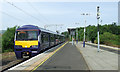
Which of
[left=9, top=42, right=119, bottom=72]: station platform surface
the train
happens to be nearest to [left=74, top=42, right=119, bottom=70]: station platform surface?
[left=9, top=42, right=119, bottom=72]: station platform surface

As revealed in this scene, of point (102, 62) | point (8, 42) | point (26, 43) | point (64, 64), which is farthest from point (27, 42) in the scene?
point (8, 42)

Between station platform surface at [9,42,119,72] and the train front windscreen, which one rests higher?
the train front windscreen

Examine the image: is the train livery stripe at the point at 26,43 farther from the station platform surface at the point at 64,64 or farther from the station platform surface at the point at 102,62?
the station platform surface at the point at 102,62

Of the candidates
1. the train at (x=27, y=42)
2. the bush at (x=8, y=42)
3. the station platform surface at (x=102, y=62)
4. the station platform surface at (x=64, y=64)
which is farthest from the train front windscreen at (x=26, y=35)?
the bush at (x=8, y=42)

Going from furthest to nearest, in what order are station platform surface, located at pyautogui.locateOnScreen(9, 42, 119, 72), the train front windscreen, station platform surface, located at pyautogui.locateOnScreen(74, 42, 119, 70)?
the train front windscreen, station platform surface, located at pyautogui.locateOnScreen(74, 42, 119, 70), station platform surface, located at pyautogui.locateOnScreen(9, 42, 119, 72)

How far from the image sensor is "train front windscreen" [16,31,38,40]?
1579cm

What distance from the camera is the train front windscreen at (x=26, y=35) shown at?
15.8 metres

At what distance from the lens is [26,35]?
52.3 feet

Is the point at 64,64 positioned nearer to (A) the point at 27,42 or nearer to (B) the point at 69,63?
(B) the point at 69,63

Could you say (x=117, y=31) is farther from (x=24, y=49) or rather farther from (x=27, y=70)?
(x=27, y=70)

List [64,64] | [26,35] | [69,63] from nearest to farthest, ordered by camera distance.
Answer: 1. [64,64]
2. [69,63]
3. [26,35]

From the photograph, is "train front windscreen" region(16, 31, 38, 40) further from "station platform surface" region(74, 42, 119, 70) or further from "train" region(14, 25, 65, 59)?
"station platform surface" region(74, 42, 119, 70)

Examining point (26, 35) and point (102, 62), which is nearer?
point (102, 62)

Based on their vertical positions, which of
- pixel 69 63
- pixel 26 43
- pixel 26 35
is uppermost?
pixel 26 35
